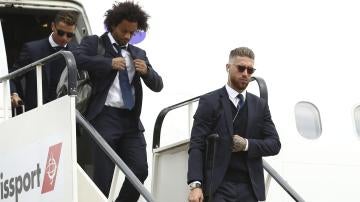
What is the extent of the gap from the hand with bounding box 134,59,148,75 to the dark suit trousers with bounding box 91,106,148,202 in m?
0.30

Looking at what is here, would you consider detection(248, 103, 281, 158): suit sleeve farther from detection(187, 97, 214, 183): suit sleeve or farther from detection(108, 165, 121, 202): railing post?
detection(108, 165, 121, 202): railing post

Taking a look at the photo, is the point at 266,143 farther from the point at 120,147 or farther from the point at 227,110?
the point at 120,147

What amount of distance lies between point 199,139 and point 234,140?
0.75 ft

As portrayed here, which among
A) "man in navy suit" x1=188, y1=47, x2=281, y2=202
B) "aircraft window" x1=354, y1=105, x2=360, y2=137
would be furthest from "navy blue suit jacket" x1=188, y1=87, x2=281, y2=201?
"aircraft window" x1=354, y1=105, x2=360, y2=137

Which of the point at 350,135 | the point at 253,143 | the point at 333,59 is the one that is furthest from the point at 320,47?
the point at 253,143

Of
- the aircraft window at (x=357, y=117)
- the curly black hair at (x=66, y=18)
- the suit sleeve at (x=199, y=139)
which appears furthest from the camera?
the aircraft window at (x=357, y=117)

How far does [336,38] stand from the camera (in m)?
9.04

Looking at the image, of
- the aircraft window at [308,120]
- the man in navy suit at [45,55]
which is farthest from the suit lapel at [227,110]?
the aircraft window at [308,120]

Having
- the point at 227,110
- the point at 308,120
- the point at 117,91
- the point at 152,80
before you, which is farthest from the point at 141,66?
the point at 308,120

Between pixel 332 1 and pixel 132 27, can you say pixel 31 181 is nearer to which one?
pixel 132 27

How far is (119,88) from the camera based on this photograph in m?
6.25

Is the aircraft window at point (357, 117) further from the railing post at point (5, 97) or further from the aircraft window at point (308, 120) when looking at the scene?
the railing post at point (5, 97)

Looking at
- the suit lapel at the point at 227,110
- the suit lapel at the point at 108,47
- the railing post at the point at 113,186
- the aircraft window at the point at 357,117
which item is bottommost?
the aircraft window at the point at 357,117

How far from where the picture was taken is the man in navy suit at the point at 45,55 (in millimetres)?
6891
